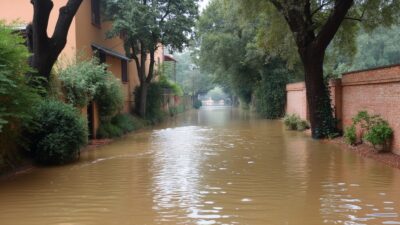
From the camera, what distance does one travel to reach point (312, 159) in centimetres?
1309

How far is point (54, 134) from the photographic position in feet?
40.9

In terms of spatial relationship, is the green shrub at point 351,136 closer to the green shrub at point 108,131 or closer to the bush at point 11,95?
the bush at point 11,95

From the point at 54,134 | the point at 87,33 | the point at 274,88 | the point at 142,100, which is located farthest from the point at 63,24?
the point at 274,88

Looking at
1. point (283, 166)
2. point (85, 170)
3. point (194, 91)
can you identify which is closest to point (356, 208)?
point (283, 166)

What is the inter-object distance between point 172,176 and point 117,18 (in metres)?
15.7

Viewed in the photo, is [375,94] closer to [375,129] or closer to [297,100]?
[375,129]

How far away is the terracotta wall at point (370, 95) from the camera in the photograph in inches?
504

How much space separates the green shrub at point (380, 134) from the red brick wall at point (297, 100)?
1190 centimetres

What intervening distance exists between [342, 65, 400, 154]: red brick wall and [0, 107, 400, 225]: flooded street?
5.22 ft

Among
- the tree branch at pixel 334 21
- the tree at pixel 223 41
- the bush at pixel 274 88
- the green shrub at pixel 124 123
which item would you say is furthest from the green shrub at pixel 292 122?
the tree at pixel 223 41

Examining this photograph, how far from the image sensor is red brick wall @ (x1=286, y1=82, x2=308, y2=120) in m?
25.9

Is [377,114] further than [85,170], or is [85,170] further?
[377,114]

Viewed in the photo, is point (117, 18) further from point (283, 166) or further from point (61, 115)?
point (283, 166)

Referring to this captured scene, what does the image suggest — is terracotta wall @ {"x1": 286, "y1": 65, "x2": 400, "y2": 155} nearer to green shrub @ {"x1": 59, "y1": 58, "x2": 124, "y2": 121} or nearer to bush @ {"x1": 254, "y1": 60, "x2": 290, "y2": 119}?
green shrub @ {"x1": 59, "y1": 58, "x2": 124, "y2": 121}
